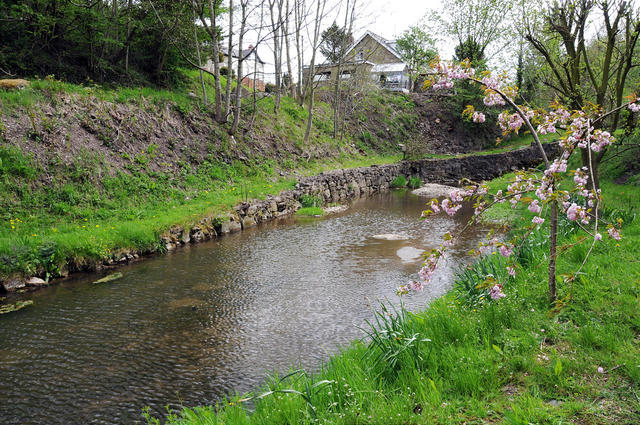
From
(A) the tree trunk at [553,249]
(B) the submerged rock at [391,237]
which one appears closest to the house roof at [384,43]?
(B) the submerged rock at [391,237]

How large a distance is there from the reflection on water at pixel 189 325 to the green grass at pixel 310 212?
4.88 meters

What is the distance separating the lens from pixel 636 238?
6598 millimetres

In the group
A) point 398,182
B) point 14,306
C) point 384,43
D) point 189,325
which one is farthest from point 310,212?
point 384,43

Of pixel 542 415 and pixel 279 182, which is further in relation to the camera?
pixel 279 182

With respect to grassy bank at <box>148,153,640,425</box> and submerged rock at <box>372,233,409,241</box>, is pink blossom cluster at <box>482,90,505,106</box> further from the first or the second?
submerged rock at <box>372,233,409,241</box>

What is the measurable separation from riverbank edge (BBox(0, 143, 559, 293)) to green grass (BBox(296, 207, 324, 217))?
43 cm

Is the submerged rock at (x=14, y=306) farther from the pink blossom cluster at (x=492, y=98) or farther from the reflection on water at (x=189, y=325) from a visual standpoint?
the pink blossom cluster at (x=492, y=98)

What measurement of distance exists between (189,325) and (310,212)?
1037 cm

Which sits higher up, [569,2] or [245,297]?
[569,2]

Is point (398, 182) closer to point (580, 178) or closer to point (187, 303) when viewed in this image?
point (187, 303)

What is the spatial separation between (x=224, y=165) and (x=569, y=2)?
13176 millimetres

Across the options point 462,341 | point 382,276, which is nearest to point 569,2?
point 382,276

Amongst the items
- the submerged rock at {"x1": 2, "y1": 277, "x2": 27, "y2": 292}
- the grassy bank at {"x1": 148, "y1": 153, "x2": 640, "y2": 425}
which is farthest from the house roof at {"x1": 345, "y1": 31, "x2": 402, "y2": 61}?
the grassy bank at {"x1": 148, "y1": 153, "x2": 640, "y2": 425}

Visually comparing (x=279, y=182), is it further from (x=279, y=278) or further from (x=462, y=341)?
(x=462, y=341)
